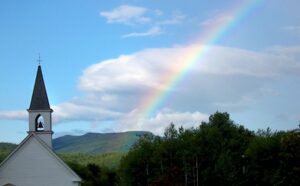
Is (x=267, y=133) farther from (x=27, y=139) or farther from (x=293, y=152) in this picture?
(x=27, y=139)

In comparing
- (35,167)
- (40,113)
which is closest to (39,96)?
(40,113)

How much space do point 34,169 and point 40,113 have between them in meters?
5.86

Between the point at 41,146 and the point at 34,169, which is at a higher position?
the point at 41,146

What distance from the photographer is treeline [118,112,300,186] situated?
7962cm

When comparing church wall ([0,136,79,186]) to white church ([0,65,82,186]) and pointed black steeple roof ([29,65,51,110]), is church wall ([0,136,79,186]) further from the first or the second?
pointed black steeple roof ([29,65,51,110])

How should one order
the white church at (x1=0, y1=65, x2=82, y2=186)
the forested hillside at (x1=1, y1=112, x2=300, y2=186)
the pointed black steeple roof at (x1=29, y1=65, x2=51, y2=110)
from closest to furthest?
the white church at (x1=0, y1=65, x2=82, y2=186)
the pointed black steeple roof at (x1=29, y1=65, x2=51, y2=110)
the forested hillside at (x1=1, y1=112, x2=300, y2=186)

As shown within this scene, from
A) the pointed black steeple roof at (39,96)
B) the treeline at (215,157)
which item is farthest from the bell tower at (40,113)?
the treeline at (215,157)

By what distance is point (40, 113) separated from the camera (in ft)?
218

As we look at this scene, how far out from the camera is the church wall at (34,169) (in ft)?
211

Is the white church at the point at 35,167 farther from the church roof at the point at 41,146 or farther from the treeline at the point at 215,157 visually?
the treeline at the point at 215,157

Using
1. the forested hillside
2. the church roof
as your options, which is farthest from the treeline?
the church roof

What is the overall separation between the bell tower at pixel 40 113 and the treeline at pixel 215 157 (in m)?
15.4

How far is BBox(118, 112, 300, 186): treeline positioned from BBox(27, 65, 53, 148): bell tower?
15.4m

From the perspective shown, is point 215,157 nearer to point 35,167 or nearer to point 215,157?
point 215,157
